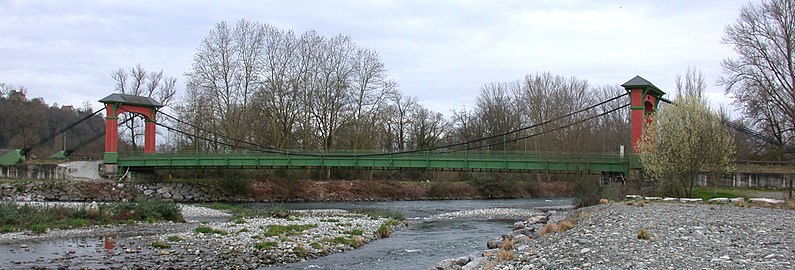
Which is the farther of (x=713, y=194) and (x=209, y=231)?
(x=713, y=194)

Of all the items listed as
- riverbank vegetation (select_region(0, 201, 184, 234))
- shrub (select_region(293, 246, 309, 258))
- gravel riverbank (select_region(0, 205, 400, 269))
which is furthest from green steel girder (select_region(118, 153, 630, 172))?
shrub (select_region(293, 246, 309, 258))

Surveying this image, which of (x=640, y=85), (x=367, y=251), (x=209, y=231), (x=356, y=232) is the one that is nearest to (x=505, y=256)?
(x=367, y=251)

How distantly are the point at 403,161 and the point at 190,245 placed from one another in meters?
31.6

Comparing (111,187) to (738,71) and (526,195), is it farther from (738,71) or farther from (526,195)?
(738,71)

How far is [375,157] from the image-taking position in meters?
53.2

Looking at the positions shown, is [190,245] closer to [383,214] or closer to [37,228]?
[37,228]

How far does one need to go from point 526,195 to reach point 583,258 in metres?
51.4

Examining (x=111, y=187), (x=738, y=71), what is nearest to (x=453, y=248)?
(x=738, y=71)

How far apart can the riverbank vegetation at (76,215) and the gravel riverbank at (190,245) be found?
88 centimetres

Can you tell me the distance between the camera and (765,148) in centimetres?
5353

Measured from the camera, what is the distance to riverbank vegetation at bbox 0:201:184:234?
82.4 feet

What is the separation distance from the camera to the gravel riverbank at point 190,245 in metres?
18.0

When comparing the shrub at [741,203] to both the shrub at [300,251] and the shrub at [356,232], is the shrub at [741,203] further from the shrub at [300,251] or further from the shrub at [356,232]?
the shrub at [300,251]

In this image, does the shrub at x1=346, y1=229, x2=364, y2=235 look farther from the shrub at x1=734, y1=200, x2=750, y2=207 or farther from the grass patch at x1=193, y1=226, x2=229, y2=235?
the shrub at x1=734, y1=200, x2=750, y2=207
